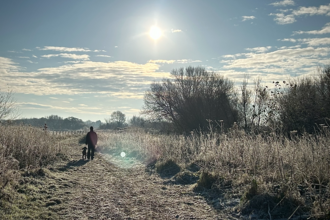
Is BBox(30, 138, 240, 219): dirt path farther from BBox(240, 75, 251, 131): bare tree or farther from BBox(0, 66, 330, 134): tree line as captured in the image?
BBox(240, 75, 251, 131): bare tree

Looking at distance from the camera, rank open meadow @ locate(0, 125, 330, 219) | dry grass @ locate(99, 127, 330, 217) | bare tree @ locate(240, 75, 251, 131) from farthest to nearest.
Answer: bare tree @ locate(240, 75, 251, 131)
open meadow @ locate(0, 125, 330, 219)
dry grass @ locate(99, 127, 330, 217)

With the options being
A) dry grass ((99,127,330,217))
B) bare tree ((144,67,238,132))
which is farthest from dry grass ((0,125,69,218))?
bare tree ((144,67,238,132))

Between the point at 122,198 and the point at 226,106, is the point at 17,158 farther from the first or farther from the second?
the point at 226,106

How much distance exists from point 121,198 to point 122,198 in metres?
0.03

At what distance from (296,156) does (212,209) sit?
269 centimetres

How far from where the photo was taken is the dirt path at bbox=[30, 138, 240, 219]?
18.3 feet

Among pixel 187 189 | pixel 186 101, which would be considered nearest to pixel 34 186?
pixel 187 189

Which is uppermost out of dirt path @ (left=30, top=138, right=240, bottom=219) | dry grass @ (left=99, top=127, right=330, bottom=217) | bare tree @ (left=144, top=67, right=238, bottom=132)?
bare tree @ (left=144, top=67, right=238, bottom=132)

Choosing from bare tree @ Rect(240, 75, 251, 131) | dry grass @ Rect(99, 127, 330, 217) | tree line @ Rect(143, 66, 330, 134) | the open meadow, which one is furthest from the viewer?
bare tree @ Rect(240, 75, 251, 131)

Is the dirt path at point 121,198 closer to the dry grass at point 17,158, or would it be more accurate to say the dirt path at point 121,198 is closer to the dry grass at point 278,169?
the dry grass at point 17,158

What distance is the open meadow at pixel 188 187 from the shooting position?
5207 mm

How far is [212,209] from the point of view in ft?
19.3

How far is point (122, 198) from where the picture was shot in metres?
6.83

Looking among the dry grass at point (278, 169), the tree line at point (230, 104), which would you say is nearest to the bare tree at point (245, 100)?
the tree line at point (230, 104)
